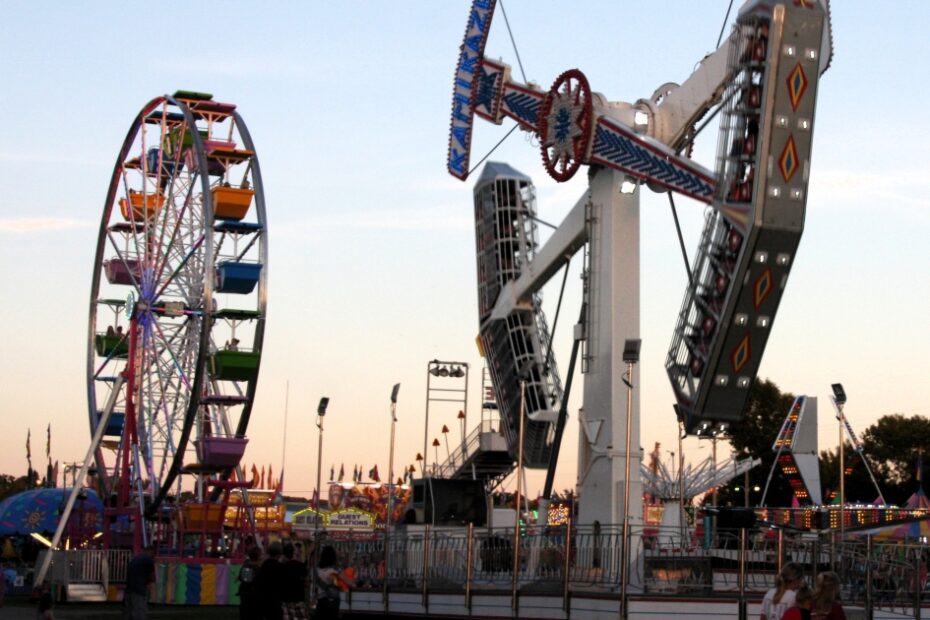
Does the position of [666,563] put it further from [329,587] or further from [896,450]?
[896,450]

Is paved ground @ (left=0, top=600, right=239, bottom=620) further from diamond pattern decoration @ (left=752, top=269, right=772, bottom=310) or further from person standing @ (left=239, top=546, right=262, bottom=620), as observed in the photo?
diamond pattern decoration @ (left=752, top=269, right=772, bottom=310)

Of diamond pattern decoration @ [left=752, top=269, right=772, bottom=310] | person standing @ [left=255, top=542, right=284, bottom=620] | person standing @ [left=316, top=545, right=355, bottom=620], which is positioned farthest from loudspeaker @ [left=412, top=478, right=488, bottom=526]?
person standing @ [left=255, top=542, right=284, bottom=620]

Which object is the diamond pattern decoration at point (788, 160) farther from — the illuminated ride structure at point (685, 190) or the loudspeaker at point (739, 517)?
the loudspeaker at point (739, 517)

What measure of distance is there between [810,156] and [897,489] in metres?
67.2

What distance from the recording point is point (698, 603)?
2452 centimetres

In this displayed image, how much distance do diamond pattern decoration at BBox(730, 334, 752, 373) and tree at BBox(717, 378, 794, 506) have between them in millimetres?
60639

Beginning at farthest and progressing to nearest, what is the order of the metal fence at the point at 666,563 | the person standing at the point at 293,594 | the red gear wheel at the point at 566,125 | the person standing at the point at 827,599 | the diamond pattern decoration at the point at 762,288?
the red gear wheel at the point at 566,125, the diamond pattern decoration at the point at 762,288, the metal fence at the point at 666,563, the person standing at the point at 293,594, the person standing at the point at 827,599

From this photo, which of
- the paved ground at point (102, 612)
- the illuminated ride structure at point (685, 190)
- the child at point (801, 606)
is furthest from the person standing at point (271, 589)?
the paved ground at point (102, 612)

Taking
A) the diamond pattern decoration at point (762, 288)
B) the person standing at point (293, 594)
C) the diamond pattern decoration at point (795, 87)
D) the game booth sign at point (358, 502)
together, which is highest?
the diamond pattern decoration at point (795, 87)

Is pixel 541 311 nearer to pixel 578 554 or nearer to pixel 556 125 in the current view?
pixel 556 125

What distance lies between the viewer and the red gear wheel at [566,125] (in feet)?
116

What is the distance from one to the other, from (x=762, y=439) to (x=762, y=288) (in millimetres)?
65455

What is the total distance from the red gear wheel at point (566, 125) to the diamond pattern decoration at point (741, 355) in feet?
20.7

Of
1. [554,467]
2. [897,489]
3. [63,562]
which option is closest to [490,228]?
[554,467]
